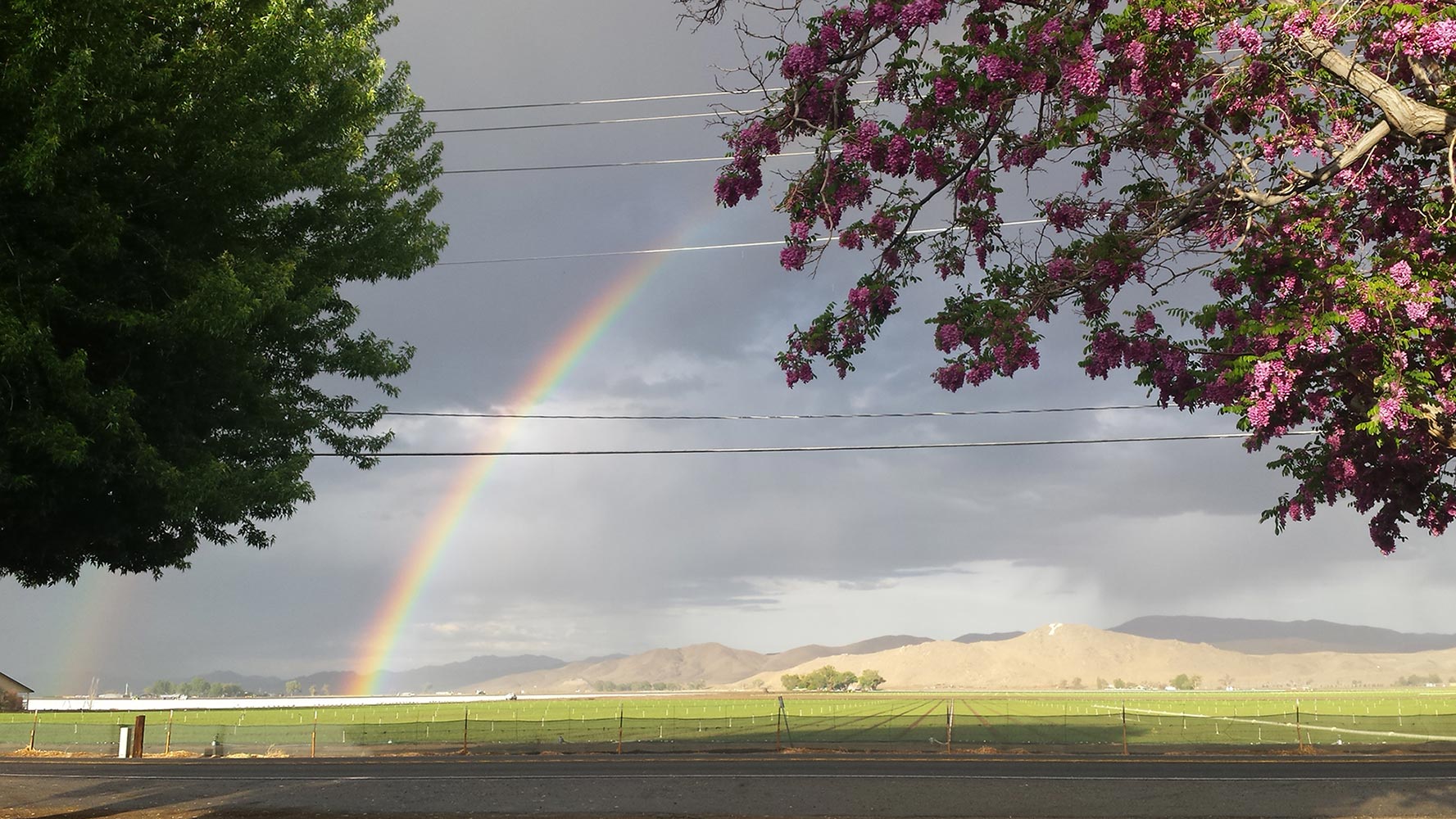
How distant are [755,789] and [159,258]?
16.8 m

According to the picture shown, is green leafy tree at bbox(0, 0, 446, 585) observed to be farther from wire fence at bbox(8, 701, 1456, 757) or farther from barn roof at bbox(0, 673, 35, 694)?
barn roof at bbox(0, 673, 35, 694)

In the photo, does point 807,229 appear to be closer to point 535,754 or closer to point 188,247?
point 188,247

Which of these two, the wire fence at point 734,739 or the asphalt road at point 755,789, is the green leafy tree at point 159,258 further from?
the wire fence at point 734,739

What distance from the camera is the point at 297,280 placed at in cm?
1602

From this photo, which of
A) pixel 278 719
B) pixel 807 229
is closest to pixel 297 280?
pixel 807 229

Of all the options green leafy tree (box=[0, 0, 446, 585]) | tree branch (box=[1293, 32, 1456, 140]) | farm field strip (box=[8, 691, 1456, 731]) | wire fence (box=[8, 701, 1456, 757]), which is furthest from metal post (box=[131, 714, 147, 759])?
tree branch (box=[1293, 32, 1456, 140])

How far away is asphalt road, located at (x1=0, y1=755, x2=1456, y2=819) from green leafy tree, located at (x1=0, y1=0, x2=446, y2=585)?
7452 millimetres

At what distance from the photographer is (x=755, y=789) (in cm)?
2334

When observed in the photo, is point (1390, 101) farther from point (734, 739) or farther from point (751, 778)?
point (734, 739)

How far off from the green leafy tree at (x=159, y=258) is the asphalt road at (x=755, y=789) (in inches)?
293

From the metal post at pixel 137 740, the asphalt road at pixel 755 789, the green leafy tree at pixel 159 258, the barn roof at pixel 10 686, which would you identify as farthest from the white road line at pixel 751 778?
the barn roof at pixel 10 686

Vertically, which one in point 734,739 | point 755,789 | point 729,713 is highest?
point 755,789

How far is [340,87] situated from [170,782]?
803 inches

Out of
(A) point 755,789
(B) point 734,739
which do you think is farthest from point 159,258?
(B) point 734,739
